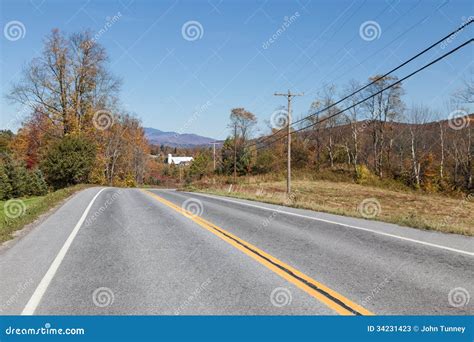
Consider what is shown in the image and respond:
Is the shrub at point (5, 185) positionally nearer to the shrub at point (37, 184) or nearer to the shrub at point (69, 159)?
the shrub at point (37, 184)

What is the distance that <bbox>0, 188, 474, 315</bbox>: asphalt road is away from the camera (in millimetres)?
4840

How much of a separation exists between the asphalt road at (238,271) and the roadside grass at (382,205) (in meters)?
1.79

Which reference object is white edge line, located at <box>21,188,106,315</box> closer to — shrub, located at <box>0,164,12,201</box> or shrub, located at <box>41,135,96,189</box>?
shrub, located at <box>41,135,96,189</box>

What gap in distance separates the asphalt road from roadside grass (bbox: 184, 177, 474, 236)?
1788 mm

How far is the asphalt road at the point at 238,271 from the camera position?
4.84 m

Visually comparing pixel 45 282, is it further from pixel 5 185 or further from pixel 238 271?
pixel 5 185

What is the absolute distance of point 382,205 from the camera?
112 feet

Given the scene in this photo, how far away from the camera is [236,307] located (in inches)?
186

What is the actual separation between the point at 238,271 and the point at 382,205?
30.2 metres

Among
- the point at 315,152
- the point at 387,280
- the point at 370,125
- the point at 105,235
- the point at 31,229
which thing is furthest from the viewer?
the point at 315,152

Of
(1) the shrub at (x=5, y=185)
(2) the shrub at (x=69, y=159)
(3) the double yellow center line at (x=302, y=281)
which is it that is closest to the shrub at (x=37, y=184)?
(1) the shrub at (x=5, y=185)
